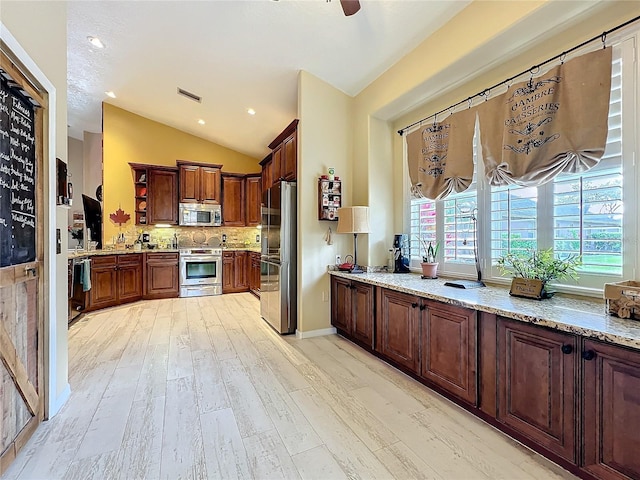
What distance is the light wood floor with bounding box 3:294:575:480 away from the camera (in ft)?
5.24

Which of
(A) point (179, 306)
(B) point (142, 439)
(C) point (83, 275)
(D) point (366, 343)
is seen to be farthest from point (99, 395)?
(A) point (179, 306)

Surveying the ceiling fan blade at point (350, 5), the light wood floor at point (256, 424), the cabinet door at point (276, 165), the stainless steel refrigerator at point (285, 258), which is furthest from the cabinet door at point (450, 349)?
the cabinet door at point (276, 165)

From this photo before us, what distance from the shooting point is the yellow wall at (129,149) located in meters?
6.02

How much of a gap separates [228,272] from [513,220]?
540 cm

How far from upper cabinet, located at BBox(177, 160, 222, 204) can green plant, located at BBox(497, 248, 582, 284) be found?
5.81m

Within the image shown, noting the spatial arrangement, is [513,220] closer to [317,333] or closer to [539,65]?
[539,65]

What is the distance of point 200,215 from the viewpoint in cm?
643

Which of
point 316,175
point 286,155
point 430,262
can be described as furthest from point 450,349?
point 286,155

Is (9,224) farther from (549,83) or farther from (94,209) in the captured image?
(94,209)

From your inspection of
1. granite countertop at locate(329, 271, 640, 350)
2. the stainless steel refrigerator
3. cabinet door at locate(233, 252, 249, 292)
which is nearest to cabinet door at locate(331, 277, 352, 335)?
the stainless steel refrigerator

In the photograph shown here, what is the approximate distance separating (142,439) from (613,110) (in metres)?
3.61

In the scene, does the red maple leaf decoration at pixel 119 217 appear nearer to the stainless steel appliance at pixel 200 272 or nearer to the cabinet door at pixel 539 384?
the stainless steel appliance at pixel 200 272

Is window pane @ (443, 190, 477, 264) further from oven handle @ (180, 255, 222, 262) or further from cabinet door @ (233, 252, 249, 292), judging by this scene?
oven handle @ (180, 255, 222, 262)

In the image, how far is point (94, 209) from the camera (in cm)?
606
